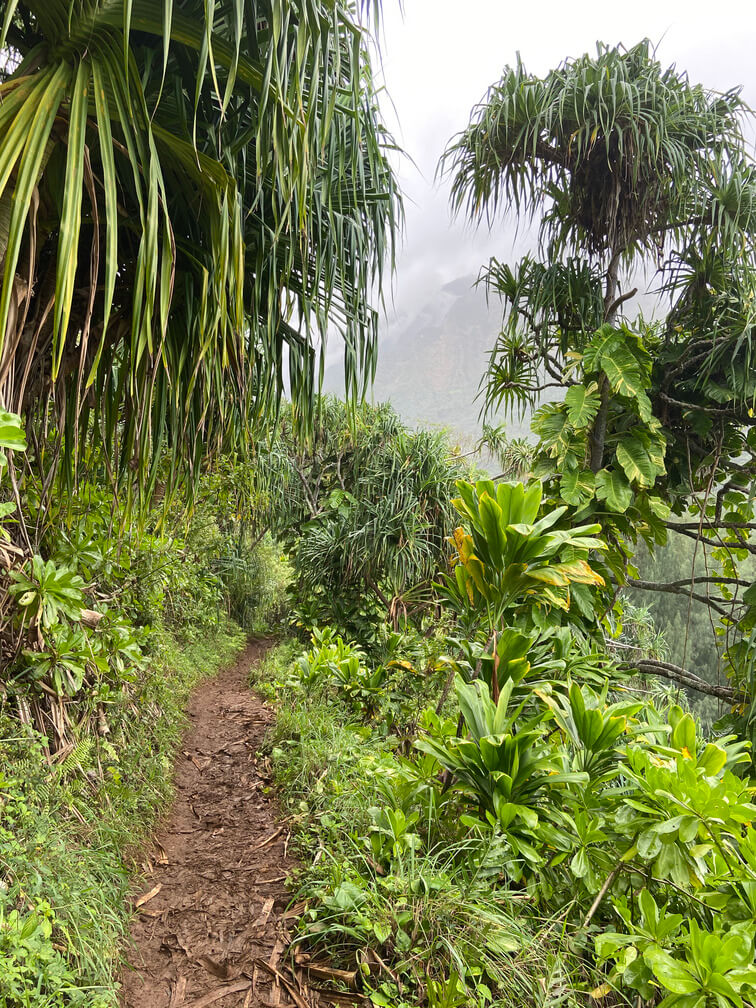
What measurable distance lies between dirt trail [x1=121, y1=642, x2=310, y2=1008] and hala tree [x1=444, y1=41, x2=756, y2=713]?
2557 mm

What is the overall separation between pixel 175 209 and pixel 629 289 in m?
3.45

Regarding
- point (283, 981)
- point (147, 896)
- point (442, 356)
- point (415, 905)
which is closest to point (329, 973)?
point (283, 981)

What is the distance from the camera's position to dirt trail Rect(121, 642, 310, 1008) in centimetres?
171

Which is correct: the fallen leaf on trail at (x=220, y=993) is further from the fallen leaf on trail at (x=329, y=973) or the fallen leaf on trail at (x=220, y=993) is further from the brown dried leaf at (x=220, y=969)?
the fallen leaf on trail at (x=329, y=973)

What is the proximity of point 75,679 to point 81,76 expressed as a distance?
6.53ft

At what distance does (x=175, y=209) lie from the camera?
6.31 feet

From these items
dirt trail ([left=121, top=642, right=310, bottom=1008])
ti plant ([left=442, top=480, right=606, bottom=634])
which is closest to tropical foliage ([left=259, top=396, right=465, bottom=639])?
dirt trail ([left=121, top=642, right=310, bottom=1008])

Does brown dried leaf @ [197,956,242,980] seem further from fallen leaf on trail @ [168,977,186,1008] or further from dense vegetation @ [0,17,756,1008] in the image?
dense vegetation @ [0,17,756,1008]

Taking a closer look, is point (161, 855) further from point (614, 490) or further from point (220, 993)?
point (614, 490)

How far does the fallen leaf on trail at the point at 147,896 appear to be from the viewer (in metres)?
2.08

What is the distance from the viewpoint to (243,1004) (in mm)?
1642

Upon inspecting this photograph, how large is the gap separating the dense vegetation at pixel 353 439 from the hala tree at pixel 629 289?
0.03m

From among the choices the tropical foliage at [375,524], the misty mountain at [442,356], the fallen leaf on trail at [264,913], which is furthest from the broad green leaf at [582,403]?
the misty mountain at [442,356]

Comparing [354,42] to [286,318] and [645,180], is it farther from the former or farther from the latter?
[645,180]
